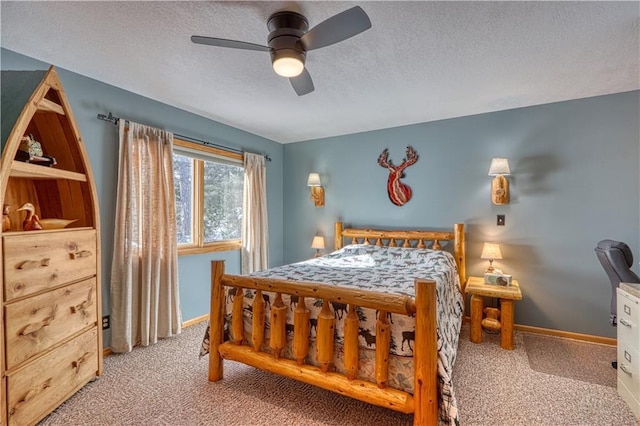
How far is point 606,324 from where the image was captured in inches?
113

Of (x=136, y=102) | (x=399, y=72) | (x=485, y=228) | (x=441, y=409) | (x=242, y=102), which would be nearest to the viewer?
(x=441, y=409)

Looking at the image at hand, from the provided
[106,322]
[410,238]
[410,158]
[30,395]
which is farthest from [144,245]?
[410,158]

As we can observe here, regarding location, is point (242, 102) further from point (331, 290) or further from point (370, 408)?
point (370, 408)

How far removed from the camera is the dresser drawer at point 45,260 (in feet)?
5.37

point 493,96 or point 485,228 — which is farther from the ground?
point 493,96

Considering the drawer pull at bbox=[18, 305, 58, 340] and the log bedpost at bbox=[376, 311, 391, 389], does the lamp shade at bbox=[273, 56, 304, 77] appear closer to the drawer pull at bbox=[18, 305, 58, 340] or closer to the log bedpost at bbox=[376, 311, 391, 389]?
the log bedpost at bbox=[376, 311, 391, 389]

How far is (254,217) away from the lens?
4.07 meters

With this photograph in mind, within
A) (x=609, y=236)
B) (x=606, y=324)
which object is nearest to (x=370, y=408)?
(x=606, y=324)

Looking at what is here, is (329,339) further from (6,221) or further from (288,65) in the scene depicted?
(6,221)

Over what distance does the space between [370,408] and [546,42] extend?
2.68 m

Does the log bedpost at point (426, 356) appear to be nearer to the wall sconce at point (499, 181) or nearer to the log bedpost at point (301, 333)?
the log bedpost at point (301, 333)

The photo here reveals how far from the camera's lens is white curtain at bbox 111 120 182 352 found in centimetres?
264

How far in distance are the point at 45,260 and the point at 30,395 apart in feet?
2.50

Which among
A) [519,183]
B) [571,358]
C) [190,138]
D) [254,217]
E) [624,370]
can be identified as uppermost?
[190,138]
